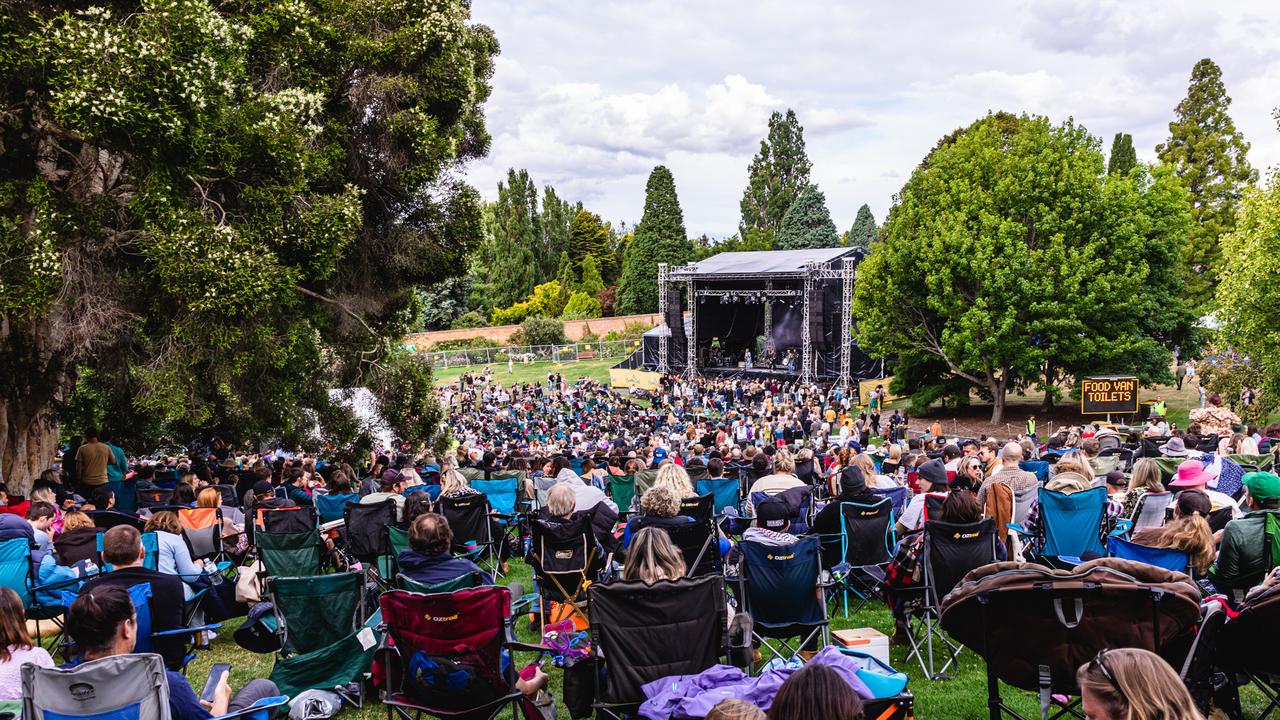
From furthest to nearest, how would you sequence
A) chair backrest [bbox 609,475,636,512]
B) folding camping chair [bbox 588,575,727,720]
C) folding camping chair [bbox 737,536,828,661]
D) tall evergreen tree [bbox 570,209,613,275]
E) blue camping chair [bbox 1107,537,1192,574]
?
tall evergreen tree [bbox 570,209,613,275]
chair backrest [bbox 609,475,636,512]
folding camping chair [bbox 737,536,828,661]
blue camping chair [bbox 1107,537,1192,574]
folding camping chair [bbox 588,575,727,720]

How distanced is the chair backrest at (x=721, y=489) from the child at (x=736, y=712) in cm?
591

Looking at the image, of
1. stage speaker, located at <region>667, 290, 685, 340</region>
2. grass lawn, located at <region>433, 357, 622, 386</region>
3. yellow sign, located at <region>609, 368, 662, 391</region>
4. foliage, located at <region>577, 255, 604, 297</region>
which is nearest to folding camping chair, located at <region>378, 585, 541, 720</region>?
yellow sign, located at <region>609, 368, 662, 391</region>

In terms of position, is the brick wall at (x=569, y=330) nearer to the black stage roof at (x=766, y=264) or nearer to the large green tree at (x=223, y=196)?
the black stage roof at (x=766, y=264)

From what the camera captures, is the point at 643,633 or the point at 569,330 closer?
the point at 643,633

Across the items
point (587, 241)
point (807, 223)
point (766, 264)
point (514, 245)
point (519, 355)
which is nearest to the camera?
point (766, 264)

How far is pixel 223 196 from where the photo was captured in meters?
9.70

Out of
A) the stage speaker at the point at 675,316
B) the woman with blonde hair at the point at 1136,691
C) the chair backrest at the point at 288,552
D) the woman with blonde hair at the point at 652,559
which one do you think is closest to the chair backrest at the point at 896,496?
the woman with blonde hair at the point at 652,559

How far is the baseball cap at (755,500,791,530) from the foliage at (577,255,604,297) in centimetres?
5282

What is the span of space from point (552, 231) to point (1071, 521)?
2411 inches

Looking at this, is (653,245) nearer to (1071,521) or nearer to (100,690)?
(1071,521)

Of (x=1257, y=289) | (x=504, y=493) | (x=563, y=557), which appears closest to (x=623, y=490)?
(x=504, y=493)

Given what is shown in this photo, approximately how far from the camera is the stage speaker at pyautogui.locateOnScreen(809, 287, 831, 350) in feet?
106

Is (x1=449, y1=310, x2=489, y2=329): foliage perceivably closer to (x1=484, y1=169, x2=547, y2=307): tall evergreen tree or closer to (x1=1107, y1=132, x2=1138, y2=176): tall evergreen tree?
(x1=484, y1=169, x2=547, y2=307): tall evergreen tree

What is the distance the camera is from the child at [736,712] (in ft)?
7.39
